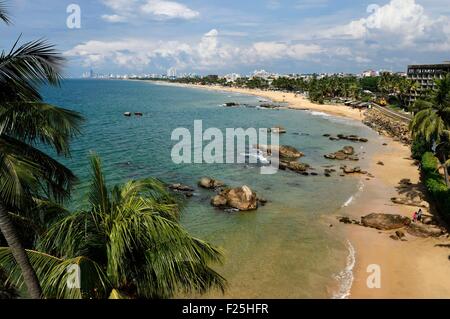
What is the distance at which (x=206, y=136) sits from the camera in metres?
77.8

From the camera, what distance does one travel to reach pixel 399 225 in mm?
29453

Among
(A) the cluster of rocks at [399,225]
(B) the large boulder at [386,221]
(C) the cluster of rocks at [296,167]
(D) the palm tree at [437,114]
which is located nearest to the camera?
(A) the cluster of rocks at [399,225]

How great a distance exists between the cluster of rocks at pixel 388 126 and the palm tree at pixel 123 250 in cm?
6770

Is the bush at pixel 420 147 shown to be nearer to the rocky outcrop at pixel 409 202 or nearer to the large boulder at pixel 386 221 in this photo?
the rocky outcrop at pixel 409 202

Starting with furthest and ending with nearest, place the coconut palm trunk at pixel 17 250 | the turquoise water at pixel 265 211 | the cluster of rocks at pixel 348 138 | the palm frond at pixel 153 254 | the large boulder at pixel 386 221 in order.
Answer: the cluster of rocks at pixel 348 138 < the large boulder at pixel 386 221 < the turquoise water at pixel 265 211 < the palm frond at pixel 153 254 < the coconut palm trunk at pixel 17 250

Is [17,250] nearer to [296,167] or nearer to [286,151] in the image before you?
[296,167]

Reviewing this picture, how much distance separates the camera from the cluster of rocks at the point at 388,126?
238ft

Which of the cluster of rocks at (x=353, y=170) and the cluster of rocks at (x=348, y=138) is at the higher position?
the cluster of rocks at (x=348, y=138)

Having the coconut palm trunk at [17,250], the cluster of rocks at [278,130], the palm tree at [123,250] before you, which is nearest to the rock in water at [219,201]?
the palm tree at [123,250]

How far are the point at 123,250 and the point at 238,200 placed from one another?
89.1 feet

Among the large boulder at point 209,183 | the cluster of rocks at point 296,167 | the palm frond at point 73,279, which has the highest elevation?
the palm frond at point 73,279

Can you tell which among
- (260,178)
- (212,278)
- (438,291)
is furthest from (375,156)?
(212,278)

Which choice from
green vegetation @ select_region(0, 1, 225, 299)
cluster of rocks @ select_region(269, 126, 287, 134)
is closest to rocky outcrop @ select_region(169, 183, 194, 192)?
green vegetation @ select_region(0, 1, 225, 299)
